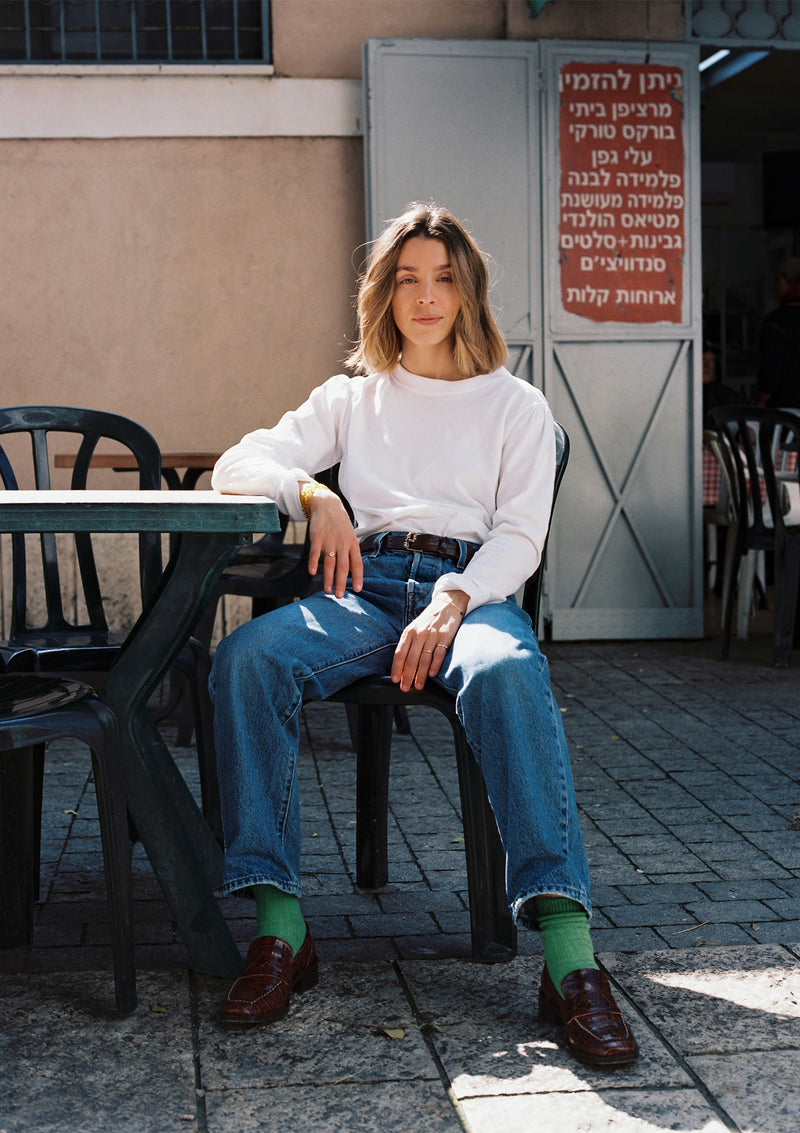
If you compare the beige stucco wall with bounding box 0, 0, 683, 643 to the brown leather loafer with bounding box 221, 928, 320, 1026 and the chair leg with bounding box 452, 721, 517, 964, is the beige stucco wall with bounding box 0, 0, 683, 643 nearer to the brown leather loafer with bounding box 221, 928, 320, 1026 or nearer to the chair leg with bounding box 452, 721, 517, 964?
the chair leg with bounding box 452, 721, 517, 964

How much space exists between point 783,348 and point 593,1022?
6.46m

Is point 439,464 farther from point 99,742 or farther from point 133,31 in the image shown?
point 133,31

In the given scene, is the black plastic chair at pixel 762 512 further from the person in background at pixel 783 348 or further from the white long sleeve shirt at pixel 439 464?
the white long sleeve shirt at pixel 439 464

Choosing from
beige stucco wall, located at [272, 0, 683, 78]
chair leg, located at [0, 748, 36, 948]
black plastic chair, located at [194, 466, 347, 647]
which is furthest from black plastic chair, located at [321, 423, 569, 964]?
beige stucco wall, located at [272, 0, 683, 78]

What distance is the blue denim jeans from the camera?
7.91 feet

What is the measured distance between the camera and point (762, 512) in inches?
253

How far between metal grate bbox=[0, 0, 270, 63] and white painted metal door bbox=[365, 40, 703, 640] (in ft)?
2.74

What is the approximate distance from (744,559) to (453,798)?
3601 millimetres

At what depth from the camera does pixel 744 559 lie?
23.6 feet

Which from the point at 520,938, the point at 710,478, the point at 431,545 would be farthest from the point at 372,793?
the point at 710,478

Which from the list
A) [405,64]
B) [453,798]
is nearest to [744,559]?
[405,64]

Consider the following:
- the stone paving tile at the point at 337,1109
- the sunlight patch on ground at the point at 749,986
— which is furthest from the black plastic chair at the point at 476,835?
the stone paving tile at the point at 337,1109

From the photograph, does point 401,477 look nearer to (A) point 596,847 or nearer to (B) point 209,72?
(A) point 596,847

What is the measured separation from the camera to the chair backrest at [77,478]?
338 cm
